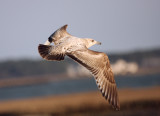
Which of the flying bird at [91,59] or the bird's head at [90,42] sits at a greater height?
the bird's head at [90,42]

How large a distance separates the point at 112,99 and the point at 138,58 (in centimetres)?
4453

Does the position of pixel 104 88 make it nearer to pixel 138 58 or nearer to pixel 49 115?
pixel 49 115

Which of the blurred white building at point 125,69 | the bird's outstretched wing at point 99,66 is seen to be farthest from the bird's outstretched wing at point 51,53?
the blurred white building at point 125,69

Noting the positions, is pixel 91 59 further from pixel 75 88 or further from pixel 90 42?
pixel 75 88

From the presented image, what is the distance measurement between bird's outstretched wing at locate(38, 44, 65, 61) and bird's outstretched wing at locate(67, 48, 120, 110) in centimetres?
21

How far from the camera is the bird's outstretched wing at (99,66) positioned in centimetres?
956

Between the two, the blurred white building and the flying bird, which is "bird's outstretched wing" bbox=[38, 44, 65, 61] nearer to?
the flying bird

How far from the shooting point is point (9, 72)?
67.2 metres

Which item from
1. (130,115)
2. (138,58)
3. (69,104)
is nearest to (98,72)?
(130,115)

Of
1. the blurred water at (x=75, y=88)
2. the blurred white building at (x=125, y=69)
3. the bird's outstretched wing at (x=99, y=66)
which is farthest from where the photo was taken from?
the blurred water at (x=75, y=88)

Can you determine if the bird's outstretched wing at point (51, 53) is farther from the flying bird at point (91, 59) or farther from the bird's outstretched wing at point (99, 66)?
the bird's outstretched wing at point (99, 66)

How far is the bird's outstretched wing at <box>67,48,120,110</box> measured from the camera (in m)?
9.56

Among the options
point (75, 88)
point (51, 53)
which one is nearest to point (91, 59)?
point (51, 53)

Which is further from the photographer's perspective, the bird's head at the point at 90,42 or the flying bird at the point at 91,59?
the bird's head at the point at 90,42
